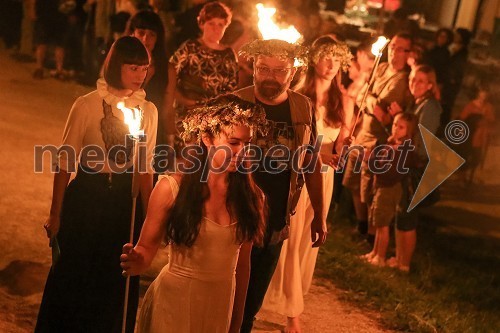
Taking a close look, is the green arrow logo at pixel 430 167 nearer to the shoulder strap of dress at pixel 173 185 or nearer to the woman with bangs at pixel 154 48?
the woman with bangs at pixel 154 48

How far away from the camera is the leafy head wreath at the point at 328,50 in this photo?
583 centimetres

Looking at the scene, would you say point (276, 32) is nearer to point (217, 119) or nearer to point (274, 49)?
point (274, 49)

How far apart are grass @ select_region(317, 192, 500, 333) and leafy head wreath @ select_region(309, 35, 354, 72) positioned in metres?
2.24

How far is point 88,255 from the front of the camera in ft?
15.0

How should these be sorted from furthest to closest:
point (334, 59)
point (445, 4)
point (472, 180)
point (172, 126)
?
1. point (445, 4)
2. point (472, 180)
3. point (172, 126)
4. point (334, 59)

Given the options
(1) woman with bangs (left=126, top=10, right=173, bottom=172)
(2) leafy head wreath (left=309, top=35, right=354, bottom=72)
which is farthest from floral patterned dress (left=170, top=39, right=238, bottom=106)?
(2) leafy head wreath (left=309, top=35, right=354, bottom=72)

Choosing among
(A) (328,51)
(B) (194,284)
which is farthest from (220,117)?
(A) (328,51)

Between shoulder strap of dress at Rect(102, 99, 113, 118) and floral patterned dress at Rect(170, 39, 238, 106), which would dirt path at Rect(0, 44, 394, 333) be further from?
floral patterned dress at Rect(170, 39, 238, 106)

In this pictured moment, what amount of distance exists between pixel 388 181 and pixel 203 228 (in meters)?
4.53

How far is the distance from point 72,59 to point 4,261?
432 inches

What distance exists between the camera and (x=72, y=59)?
55.1 feet

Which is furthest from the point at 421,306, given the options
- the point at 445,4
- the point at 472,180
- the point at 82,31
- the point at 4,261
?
the point at 445,4

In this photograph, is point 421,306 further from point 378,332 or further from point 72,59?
point 72,59

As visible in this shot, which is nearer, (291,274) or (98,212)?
(98,212)
